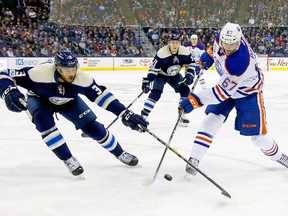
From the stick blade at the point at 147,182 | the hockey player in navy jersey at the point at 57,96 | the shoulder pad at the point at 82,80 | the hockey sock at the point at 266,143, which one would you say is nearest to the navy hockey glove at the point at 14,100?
the hockey player in navy jersey at the point at 57,96

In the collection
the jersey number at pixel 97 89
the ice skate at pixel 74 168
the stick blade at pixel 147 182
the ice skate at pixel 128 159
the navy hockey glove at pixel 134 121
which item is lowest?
the ice skate at pixel 128 159

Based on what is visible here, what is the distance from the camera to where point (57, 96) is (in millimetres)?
2916

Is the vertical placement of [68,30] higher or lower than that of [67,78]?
lower

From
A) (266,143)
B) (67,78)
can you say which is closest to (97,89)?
(67,78)

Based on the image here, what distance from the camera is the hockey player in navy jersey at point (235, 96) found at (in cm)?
275

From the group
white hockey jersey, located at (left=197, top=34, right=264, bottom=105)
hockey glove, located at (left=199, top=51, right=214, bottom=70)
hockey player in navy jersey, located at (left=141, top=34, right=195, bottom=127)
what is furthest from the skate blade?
hockey player in navy jersey, located at (left=141, top=34, right=195, bottom=127)

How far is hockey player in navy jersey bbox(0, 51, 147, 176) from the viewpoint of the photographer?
2.77 metres

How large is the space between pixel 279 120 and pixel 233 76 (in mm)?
3164

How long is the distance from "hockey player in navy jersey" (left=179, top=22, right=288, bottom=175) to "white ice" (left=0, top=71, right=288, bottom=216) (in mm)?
276

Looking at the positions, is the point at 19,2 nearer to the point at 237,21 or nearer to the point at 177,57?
the point at 237,21

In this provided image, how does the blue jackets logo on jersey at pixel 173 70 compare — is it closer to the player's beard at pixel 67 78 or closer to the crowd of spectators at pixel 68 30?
the player's beard at pixel 67 78

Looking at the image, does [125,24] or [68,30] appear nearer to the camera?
[68,30]

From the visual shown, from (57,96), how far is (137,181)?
2.70 ft

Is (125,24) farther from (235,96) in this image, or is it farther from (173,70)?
(235,96)
